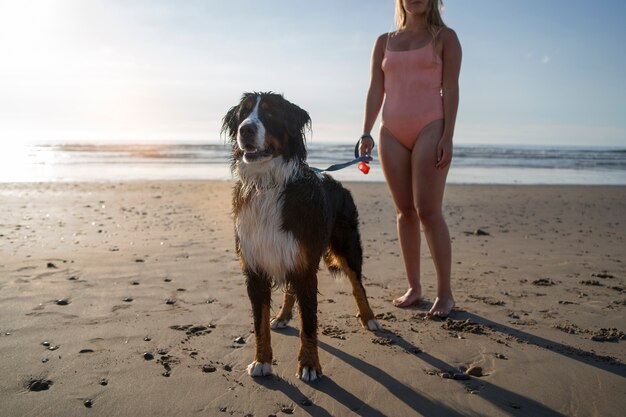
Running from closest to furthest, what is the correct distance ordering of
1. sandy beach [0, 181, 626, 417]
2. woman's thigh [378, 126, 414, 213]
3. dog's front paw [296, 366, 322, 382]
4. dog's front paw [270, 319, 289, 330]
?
sandy beach [0, 181, 626, 417]
dog's front paw [296, 366, 322, 382]
dog's front paw [270, 319, 289, 330]
woman's thigh [378, 126, 414, 213]

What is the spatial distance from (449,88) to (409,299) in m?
1.84

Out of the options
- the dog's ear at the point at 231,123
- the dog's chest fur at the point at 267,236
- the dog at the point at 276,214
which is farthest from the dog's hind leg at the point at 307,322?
the dog's ear at the point at 231,123

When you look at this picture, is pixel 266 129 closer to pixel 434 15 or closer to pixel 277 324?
pixel 277 324

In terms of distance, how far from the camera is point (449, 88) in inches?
167

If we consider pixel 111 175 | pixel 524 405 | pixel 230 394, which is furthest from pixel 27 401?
pixel 111 175

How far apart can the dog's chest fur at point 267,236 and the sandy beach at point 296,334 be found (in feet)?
2.25

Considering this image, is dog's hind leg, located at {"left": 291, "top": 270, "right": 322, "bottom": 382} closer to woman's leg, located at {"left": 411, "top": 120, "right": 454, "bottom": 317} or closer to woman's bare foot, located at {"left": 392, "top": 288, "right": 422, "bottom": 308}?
woman's leg, located at {"left": 411, "top": 120, "right": 454, "bottom": 317}

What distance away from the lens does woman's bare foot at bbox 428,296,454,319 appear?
4402 mm

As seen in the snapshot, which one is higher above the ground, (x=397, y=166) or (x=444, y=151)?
(x=444, y=151)

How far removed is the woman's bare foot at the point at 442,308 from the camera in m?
4.40

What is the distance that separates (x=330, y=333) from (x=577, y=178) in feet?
63.3

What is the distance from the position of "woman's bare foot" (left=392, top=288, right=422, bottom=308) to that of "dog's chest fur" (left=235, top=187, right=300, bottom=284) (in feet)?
5.38

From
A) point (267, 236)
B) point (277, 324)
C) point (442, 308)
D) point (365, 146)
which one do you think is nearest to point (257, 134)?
point (267, 236)

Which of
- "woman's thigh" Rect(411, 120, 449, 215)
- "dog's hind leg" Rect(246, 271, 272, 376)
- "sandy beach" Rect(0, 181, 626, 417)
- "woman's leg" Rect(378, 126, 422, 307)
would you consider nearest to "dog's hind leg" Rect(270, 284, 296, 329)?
"sandy beach" Rect(0, 181, 626, 417)
